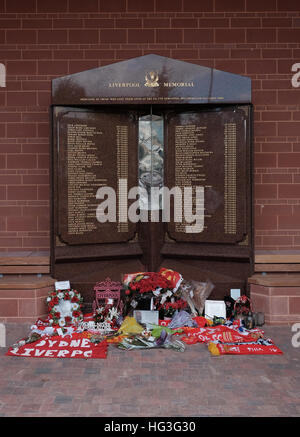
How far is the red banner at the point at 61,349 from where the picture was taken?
389 centimetres

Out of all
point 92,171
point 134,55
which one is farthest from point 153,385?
point 134,55

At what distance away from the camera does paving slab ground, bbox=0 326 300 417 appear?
9.33 ft

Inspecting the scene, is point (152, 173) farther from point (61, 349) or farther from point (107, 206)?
point (61, 349)

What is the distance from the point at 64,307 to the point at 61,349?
1034mm

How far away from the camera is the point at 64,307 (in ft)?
16.4

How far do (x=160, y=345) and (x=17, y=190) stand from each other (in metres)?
3.22

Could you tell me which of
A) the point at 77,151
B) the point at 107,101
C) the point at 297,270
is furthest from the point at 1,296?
the point at 297,270

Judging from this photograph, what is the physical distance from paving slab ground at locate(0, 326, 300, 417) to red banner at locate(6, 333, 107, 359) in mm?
75

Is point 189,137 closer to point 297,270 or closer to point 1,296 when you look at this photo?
point 297,270

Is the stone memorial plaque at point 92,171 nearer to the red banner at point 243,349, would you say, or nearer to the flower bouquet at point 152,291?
the flower bouquet at point 152,291

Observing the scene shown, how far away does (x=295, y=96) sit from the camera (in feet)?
19.0

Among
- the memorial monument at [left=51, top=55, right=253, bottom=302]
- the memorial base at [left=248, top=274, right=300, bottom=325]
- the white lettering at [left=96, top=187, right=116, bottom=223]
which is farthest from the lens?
the white lettering at [left=96, top=187, right=116, bottom=223]

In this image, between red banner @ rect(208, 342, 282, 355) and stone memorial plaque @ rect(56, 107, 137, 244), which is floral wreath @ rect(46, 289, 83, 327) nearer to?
stone memorial plaque @ rect(56, 107, 137, 244)
